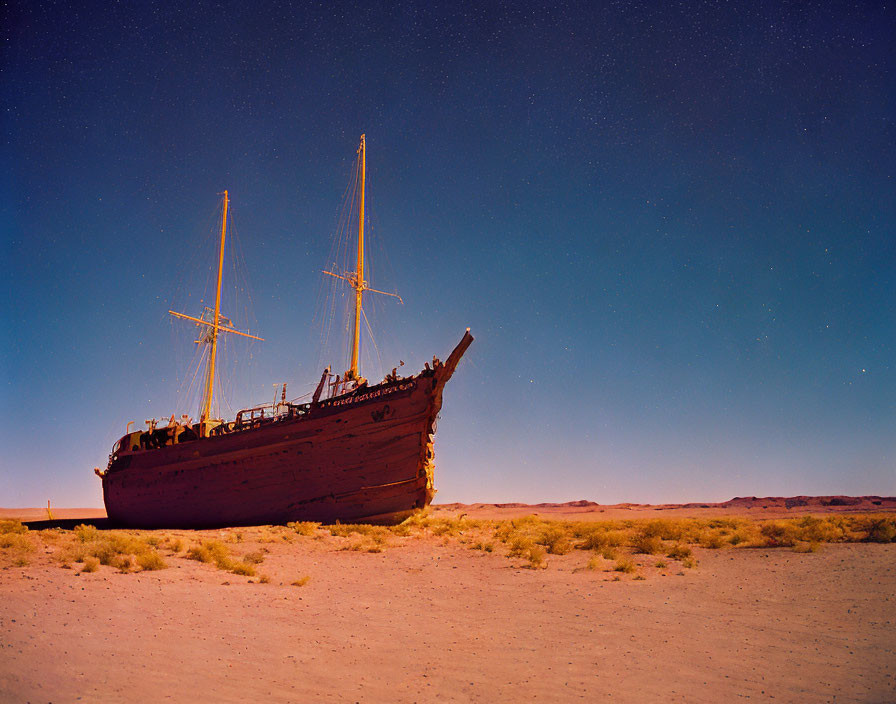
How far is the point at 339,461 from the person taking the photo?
23.1m

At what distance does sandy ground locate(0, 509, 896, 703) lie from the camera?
5406mm

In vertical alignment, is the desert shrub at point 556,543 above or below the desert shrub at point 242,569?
below

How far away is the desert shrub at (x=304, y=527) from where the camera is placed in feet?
65.9

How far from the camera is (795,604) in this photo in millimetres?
9211

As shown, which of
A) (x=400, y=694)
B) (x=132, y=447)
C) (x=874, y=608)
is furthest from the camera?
(x=132, y=447)

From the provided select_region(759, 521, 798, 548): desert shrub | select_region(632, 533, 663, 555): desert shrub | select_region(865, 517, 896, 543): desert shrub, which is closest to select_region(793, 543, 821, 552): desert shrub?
select_region(759, 521, 798, 548): desert shrub

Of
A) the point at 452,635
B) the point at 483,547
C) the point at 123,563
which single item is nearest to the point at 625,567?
the point at 483,547

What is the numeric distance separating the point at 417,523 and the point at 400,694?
17957 mm

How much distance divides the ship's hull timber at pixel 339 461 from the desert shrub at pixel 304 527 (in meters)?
1.49

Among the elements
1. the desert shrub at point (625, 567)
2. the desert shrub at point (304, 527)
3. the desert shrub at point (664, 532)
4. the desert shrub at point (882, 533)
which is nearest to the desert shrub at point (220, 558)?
the desert shrub at point (304, 527)

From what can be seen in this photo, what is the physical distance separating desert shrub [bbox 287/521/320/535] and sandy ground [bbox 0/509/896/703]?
772 centimetres

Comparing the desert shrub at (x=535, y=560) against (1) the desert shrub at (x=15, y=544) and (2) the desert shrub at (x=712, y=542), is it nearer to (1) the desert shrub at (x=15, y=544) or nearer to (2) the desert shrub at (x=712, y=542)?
(2) the desert shrub at (x=712, y=542)

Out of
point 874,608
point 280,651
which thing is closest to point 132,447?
point 280,651

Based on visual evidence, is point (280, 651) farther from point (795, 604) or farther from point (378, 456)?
point (378, 456)
